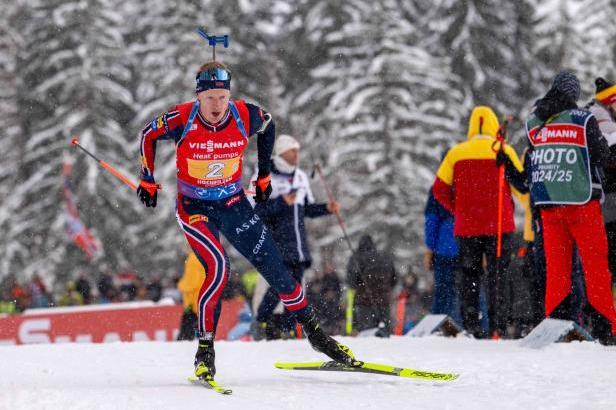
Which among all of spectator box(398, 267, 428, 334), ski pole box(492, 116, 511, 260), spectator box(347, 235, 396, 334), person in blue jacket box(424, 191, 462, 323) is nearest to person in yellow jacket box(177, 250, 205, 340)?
spectator box(347, 235, 396, 334)

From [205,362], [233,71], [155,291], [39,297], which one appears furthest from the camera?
[233,71]

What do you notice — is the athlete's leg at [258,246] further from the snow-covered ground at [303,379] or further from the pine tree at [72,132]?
the pine tree at [72,132]

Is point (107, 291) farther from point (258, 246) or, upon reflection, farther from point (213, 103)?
point (213, 103)

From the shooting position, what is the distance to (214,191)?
619 centimetres

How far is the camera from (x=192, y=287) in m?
11.2

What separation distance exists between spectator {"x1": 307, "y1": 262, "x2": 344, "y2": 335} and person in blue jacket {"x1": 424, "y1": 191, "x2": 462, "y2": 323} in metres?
3.32

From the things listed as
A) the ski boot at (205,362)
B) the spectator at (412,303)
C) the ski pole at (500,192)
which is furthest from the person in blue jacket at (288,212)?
the spectator at (412,303)

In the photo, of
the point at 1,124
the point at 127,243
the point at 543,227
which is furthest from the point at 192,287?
the point at 1,124

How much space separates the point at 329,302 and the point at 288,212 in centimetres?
417

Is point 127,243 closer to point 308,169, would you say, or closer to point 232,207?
point 308,169

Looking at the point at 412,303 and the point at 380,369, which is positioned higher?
the point at 412,303

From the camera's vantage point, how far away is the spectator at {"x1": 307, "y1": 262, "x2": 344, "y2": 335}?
1313 centimetres

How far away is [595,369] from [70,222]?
951 inches

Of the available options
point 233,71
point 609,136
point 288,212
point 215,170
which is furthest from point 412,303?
point 233,71
